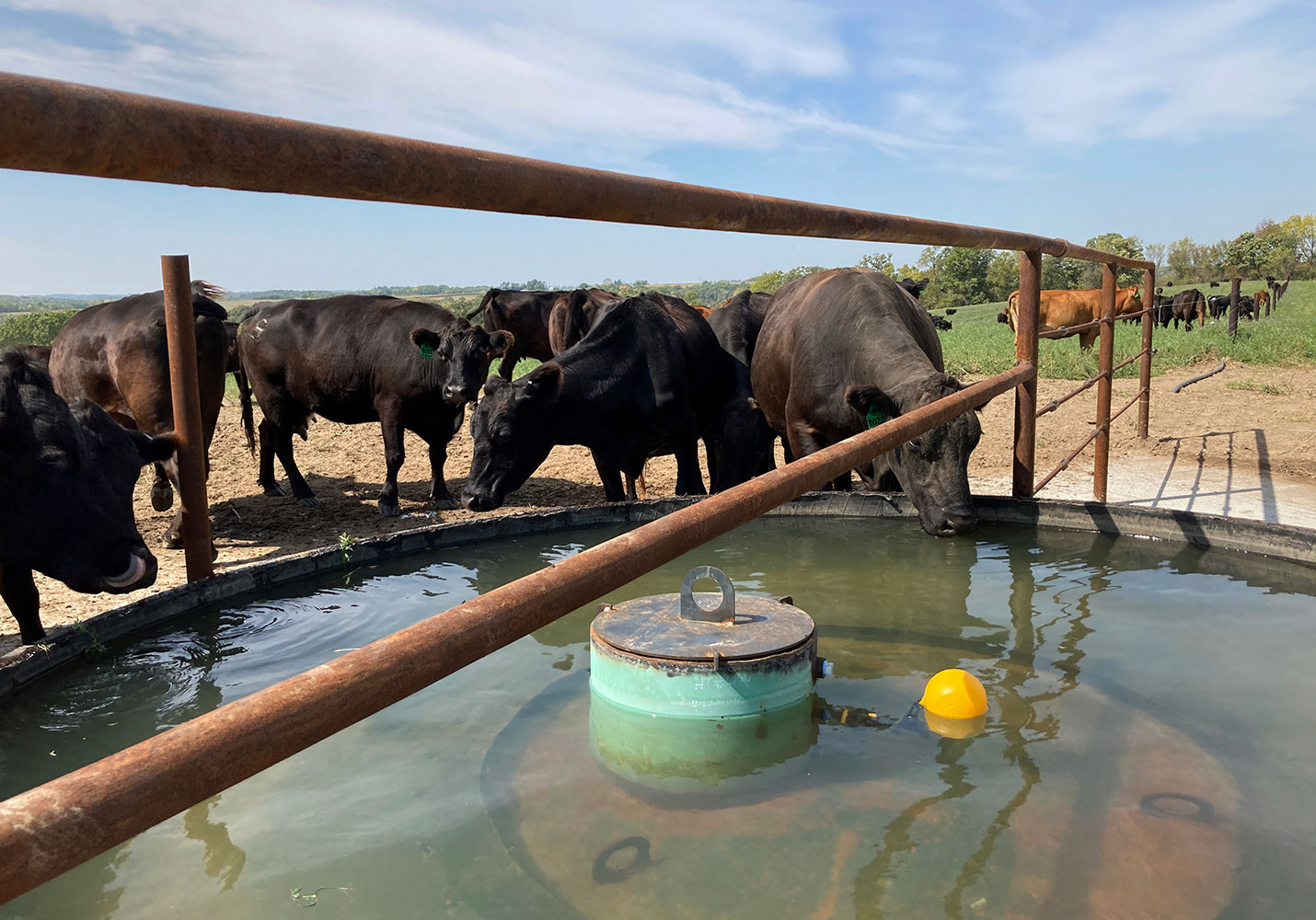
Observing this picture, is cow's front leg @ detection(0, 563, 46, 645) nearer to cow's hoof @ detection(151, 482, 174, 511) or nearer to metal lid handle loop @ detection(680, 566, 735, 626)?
metal lid handle loop @ detection(680, 566, 735, 626)

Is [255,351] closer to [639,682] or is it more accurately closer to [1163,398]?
[639,682]

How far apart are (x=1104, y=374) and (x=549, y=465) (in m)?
5.77

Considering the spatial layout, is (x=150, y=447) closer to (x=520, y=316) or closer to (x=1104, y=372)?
(x=1104, y=372)

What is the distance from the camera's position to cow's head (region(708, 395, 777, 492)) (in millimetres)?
7062

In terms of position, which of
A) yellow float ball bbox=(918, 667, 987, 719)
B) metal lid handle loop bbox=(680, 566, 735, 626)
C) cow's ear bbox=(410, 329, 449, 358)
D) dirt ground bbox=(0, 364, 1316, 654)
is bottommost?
dirt ground bbox=(0, 364, 1316, 654)

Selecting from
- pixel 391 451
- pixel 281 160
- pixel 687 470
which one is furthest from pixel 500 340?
pixel 281 160

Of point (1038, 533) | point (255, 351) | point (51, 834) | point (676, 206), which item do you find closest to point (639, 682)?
point (676, 206)

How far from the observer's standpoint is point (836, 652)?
125 inches

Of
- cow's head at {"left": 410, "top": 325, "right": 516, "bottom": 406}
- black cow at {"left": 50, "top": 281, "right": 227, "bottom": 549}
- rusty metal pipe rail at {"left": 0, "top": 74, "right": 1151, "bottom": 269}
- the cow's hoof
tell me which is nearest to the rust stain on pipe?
rusty metal pipe rail at {"left": 0, "top": 74, "right": 1151, "bottom": 269}

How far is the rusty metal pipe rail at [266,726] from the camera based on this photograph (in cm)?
73

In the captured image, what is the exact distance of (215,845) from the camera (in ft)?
6.92

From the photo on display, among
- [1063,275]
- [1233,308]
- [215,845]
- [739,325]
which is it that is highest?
[1063,275]

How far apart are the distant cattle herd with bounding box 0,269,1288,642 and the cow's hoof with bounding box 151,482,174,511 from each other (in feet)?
0.06

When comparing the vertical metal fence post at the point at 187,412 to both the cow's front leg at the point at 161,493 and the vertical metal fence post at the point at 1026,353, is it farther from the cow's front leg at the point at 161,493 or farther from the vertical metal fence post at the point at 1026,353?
the cow's front leg at the point at 161,493
